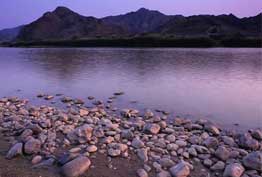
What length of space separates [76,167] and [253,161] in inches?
127

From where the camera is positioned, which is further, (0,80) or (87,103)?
(0,80)

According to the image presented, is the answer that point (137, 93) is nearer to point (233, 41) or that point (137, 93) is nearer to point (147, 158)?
point (147, 158)

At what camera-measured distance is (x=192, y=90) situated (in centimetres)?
1533

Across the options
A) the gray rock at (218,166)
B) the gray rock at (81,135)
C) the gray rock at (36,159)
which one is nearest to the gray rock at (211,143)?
the gray rock at (218,166)

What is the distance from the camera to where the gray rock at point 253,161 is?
6017mm

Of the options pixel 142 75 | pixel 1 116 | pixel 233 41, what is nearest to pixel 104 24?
pixel 233 41

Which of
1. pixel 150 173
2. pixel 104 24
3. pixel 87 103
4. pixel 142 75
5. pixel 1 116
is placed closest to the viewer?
pixel 150 173

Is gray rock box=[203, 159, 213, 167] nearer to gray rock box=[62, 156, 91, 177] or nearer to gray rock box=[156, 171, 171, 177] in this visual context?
gray rock box=[156, 171, 171, 177]

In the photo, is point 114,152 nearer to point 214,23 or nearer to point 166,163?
point 166,163

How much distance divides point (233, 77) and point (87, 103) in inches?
425

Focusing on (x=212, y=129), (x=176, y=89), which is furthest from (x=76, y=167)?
(x=176, y=89)

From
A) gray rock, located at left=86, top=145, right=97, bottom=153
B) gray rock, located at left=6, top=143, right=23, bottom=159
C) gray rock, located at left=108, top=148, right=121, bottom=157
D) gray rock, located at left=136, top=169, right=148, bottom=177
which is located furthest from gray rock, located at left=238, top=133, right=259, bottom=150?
gray rock, located at left=6, top=143, right=23, bottom=159

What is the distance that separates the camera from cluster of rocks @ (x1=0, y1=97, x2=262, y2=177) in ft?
19.8

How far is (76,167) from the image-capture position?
5.84m
